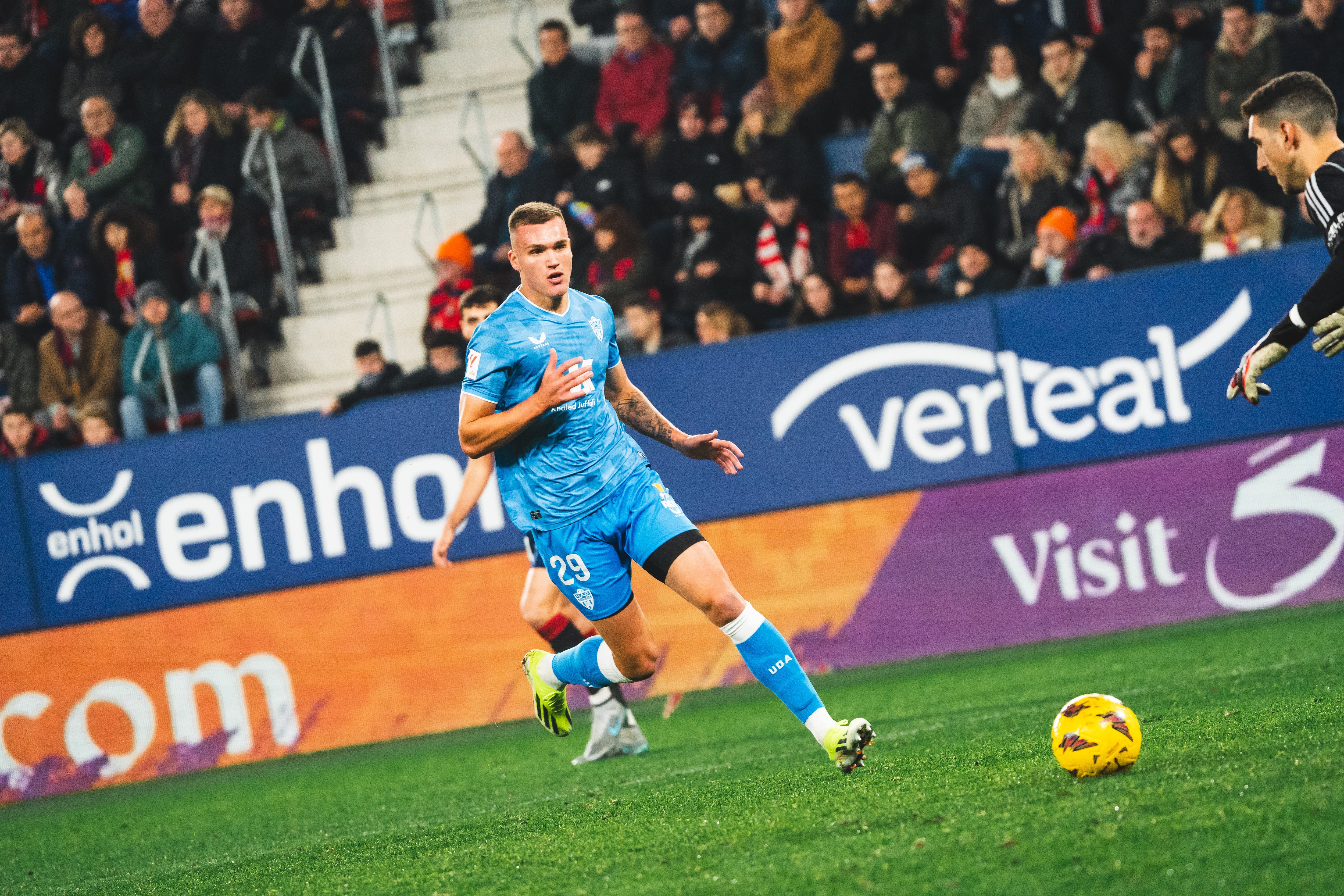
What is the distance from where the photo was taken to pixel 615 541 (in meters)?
A: 5.66

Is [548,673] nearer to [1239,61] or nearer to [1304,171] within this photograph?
[1304,171]

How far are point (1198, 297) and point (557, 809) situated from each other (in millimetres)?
5920

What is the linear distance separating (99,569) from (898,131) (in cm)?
690

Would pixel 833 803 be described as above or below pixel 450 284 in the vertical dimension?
below

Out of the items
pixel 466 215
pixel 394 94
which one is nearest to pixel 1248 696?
pixel 466 215

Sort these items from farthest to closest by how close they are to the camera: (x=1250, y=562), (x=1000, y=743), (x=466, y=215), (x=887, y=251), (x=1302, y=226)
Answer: (x=466, y=215)
(x=887, y=251)
(x=1302, y=226)
(x=1250, y=562)
(x=1000, y=743)

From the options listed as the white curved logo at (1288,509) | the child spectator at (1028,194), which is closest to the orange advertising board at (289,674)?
the child spectator at (1028,194)

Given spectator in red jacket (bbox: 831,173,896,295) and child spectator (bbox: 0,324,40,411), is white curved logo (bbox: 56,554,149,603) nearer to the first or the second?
child spectator (bbox: 0,324,40,411)

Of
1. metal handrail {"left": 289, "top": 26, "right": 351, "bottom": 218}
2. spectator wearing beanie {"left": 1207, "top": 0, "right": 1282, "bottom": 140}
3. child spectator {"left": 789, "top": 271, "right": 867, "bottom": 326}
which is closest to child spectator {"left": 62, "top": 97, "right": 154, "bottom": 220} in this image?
metal handrail {"left": 289, "top": 26, "right": 351, "bottom": 218}

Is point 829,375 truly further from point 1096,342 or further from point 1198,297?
point 1198,297

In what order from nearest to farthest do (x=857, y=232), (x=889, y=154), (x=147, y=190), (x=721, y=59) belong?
(x=857, y=232)
(x=889, y=154)
(x=721, y=59)
(x=147, y=190)

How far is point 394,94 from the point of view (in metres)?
14.5

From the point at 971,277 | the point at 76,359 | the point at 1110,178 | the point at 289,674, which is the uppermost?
the point at 1110,178

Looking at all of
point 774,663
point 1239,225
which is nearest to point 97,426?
point 774,663
